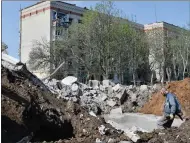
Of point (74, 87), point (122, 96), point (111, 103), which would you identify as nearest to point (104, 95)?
point (122, 96)

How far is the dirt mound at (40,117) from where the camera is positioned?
831 cm

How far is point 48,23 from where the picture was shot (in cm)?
4353

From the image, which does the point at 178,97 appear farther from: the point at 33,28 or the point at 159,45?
the point at 33,28

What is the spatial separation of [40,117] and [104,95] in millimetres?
12413

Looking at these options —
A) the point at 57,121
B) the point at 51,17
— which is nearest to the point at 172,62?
the point at 51,17

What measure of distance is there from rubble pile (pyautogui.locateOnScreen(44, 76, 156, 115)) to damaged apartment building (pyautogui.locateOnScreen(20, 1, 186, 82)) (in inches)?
680

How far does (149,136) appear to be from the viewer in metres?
8.62

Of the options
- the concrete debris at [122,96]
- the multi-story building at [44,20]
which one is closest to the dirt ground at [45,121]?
the concrete debris at [122,96]

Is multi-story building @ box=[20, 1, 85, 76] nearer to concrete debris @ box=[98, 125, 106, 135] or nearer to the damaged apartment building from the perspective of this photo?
the damaged apartment building

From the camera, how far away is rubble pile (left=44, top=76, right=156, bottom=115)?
19484mm

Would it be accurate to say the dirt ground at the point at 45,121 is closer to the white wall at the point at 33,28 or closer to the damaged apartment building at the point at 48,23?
the damaged apartment building at the point at 48,23

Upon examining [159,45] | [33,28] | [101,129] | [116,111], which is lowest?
[116,111]

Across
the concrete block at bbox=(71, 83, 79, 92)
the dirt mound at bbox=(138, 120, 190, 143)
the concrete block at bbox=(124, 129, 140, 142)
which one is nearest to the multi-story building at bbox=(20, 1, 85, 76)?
the concrete block at bbox=(71, 83, 79, 92)

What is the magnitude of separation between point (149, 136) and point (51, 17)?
3610 centimetres
